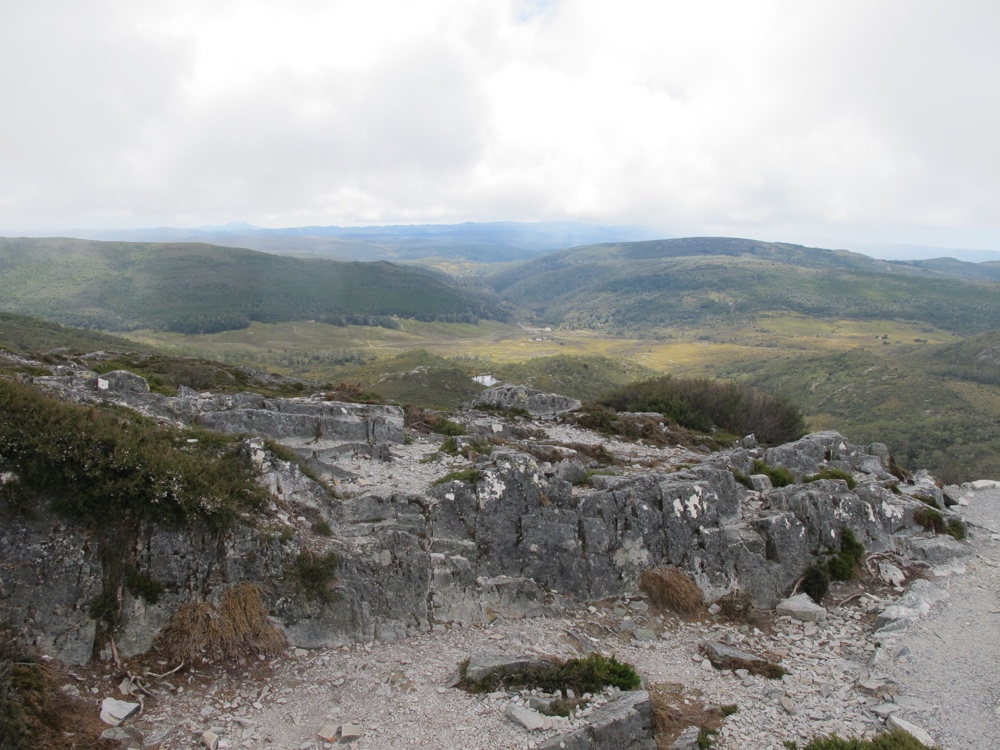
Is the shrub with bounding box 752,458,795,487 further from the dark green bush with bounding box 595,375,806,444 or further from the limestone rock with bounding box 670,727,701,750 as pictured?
the limestone rock with bounding box 670,727,701,750

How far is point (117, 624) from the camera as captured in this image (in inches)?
363

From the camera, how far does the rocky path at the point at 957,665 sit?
10.3 m

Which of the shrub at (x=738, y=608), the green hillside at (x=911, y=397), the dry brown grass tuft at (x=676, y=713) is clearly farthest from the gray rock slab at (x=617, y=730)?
the green hillside at (x=911, y=397)

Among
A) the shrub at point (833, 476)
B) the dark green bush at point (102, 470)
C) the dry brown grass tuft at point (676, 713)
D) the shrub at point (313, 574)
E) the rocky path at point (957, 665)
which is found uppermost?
the dark green bush at point (102, 470)

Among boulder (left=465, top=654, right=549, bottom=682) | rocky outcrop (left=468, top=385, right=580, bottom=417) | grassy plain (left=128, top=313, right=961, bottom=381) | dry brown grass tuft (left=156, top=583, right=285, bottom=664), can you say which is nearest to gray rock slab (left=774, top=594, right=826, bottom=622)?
boulder (left=465, top=654, right=549, bottom=682)

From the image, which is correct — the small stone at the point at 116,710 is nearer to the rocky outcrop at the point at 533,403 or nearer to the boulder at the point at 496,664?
the boulder at the point at 496,664

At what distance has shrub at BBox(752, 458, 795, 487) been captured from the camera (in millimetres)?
19797

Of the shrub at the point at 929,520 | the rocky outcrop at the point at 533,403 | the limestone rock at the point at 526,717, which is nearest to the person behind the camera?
the limestone rock at the point at 526,717

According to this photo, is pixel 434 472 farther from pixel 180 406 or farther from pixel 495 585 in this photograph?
pixel 180 406

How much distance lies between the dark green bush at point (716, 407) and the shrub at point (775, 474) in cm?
1097

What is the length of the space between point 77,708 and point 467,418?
18.6m

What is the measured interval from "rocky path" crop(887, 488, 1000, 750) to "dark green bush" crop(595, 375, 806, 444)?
16.9 meters

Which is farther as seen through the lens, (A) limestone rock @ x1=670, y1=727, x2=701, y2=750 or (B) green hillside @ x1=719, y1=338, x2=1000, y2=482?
(B) green hillside @ x1=719, y1=338, x2=1000, y2=482

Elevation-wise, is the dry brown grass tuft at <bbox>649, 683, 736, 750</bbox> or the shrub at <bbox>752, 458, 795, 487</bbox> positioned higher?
the shrub at <bbox>752, 458, 795, 487</bbox>
